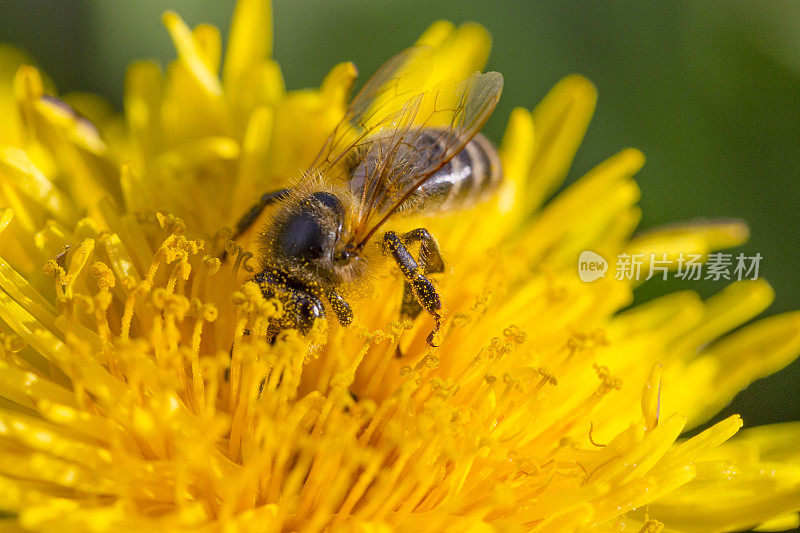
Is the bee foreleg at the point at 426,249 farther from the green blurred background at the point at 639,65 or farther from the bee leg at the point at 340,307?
the green blurred background at the point at 639,65

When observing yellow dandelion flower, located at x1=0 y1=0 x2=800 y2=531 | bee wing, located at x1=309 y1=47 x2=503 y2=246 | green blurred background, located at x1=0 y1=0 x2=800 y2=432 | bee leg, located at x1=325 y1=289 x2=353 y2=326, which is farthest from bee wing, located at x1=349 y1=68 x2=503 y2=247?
green blurred background, located at x1=0 y1=0 x2=800 y2=432

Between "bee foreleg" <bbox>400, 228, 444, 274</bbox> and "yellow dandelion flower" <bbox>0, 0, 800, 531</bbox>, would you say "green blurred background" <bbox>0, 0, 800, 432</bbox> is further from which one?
"bee foreleg" <bbox>400, 228, 444, 274</bbox>

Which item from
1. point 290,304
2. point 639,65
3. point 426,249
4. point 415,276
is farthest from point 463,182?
point 639,65

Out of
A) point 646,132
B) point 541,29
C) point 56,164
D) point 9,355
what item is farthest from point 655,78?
point 9,355

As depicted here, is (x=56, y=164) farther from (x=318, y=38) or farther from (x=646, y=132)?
(x=646, y=132)

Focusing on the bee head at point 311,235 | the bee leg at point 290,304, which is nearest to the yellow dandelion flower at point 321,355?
the bee leg at point 290,304

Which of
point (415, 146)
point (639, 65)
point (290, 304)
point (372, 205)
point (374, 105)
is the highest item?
point (639, 65)

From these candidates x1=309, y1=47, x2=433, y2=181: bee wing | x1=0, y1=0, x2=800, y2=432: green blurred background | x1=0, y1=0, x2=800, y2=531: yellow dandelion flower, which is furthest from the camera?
x1=0, y1=0, x2=800, y2=432: green blurred background

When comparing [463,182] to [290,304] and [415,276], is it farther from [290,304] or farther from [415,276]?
[290,304]
